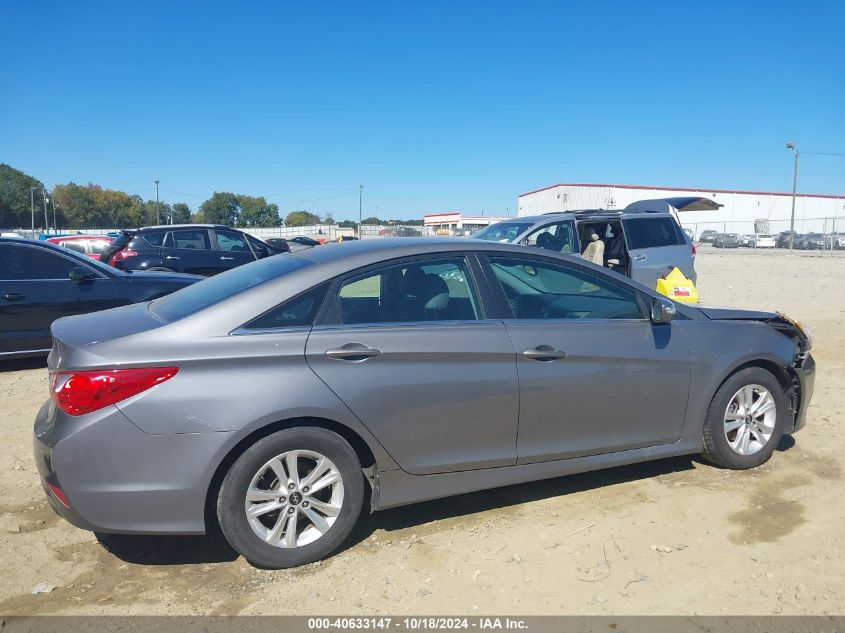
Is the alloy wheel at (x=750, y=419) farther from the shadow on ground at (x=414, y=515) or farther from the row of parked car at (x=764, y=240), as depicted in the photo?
the row of parked car at (x=764, y=240)

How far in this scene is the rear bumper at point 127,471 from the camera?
286cm

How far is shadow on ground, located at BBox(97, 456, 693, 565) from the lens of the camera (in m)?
3.36

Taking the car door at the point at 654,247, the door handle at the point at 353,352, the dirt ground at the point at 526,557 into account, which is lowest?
the dirt ground at the point at 526,557

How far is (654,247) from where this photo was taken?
32.6ft

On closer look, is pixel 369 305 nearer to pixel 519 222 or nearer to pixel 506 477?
pixel 506 477

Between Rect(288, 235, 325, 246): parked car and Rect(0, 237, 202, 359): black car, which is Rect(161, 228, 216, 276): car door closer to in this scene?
Rect(288, 235, 325, 246): parked car

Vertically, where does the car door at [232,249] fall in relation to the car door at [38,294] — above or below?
above

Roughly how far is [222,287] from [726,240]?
161ft

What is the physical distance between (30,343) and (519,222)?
266 inches

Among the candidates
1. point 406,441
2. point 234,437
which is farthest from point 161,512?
point 406,441

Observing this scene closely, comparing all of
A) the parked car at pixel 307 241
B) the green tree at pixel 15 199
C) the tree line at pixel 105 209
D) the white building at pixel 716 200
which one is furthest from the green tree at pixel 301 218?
the parked car at pixel 307 241

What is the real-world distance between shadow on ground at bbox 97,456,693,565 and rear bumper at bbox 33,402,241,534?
466 millimetres

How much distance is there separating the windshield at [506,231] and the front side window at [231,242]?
236 inches

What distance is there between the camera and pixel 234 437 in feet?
9.66
